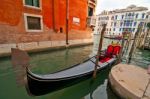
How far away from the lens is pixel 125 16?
35344 millimetres

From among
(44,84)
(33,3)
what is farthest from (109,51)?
(33,3)

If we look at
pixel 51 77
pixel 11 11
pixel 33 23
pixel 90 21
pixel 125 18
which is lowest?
pixel 51 77

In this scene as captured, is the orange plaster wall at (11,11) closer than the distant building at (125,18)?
Yes

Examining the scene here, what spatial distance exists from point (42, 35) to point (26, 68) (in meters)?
6.85

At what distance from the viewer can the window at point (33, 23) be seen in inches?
331

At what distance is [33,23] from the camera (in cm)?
889

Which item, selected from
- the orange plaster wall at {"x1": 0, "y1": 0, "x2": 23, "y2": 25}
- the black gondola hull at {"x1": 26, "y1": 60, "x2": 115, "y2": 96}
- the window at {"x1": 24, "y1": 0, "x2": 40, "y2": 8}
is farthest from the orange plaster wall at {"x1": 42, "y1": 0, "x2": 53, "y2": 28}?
the black gondola hull at {"x1": 26, "y1": 60, "x2": 115, "y2": 96}

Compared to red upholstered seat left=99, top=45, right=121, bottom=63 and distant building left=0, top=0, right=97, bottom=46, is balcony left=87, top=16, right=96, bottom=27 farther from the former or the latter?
red upholstered seat left=99, top=45, right=121, bottom=63

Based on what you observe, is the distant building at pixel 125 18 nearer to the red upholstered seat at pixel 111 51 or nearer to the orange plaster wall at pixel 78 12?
the orange plaster wall at pixel 78 12

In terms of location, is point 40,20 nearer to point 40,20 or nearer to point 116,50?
point 40,20

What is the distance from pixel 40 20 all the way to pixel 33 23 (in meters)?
0.61

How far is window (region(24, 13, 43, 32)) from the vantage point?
8.41 metres

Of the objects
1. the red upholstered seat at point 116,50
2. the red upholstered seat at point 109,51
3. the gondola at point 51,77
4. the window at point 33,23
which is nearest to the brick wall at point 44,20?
the window at point 33,23

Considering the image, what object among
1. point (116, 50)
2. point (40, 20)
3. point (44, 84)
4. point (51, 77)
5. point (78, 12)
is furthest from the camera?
point (78, 12)
